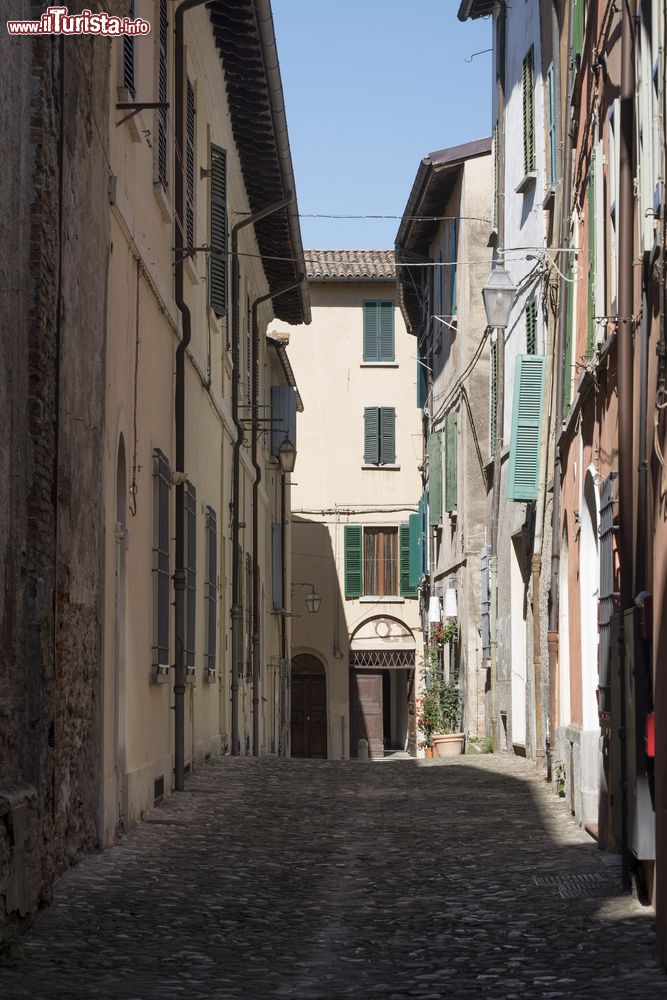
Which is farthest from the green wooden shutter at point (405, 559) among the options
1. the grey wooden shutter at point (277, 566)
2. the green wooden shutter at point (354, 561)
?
the grey wooden shutter at point (277, 566)

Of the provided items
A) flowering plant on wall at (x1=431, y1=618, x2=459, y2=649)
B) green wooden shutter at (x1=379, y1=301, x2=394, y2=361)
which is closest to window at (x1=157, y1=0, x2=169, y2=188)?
flowering plant on wall at (x1=431, y1=618, x2=459, y2=649)

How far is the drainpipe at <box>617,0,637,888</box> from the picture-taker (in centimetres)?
834

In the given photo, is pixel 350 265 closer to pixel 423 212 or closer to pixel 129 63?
pixel 423 212

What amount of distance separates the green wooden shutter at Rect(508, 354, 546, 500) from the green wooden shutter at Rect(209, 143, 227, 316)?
3.53 meters

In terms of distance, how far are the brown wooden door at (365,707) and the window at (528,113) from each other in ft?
71.5

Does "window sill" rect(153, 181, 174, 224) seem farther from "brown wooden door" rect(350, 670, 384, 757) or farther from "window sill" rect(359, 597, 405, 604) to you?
"brown wooden door" rect(350, 670, 384, 757)

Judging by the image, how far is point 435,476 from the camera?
3034 centimetres

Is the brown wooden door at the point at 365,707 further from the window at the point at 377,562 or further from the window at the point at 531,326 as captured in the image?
the window at the point at 531,326

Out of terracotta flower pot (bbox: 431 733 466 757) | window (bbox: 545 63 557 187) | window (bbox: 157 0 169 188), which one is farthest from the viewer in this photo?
terracotta flower pot (bbox: 431 733 466 757)

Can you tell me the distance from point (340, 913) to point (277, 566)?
22.2m

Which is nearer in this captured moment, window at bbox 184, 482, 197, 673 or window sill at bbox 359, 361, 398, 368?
window at bbox 184, 482, 197, 673

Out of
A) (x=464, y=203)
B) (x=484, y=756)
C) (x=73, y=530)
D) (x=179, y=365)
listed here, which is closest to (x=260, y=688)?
(x=484, y=756)

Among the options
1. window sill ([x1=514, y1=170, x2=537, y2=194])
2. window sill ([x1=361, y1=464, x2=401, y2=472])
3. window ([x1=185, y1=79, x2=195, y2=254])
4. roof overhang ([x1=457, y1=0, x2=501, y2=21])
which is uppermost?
roof overhang ([x1=457, y1=0, x2=501, y2=21])

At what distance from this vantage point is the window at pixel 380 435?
39.9 meters
